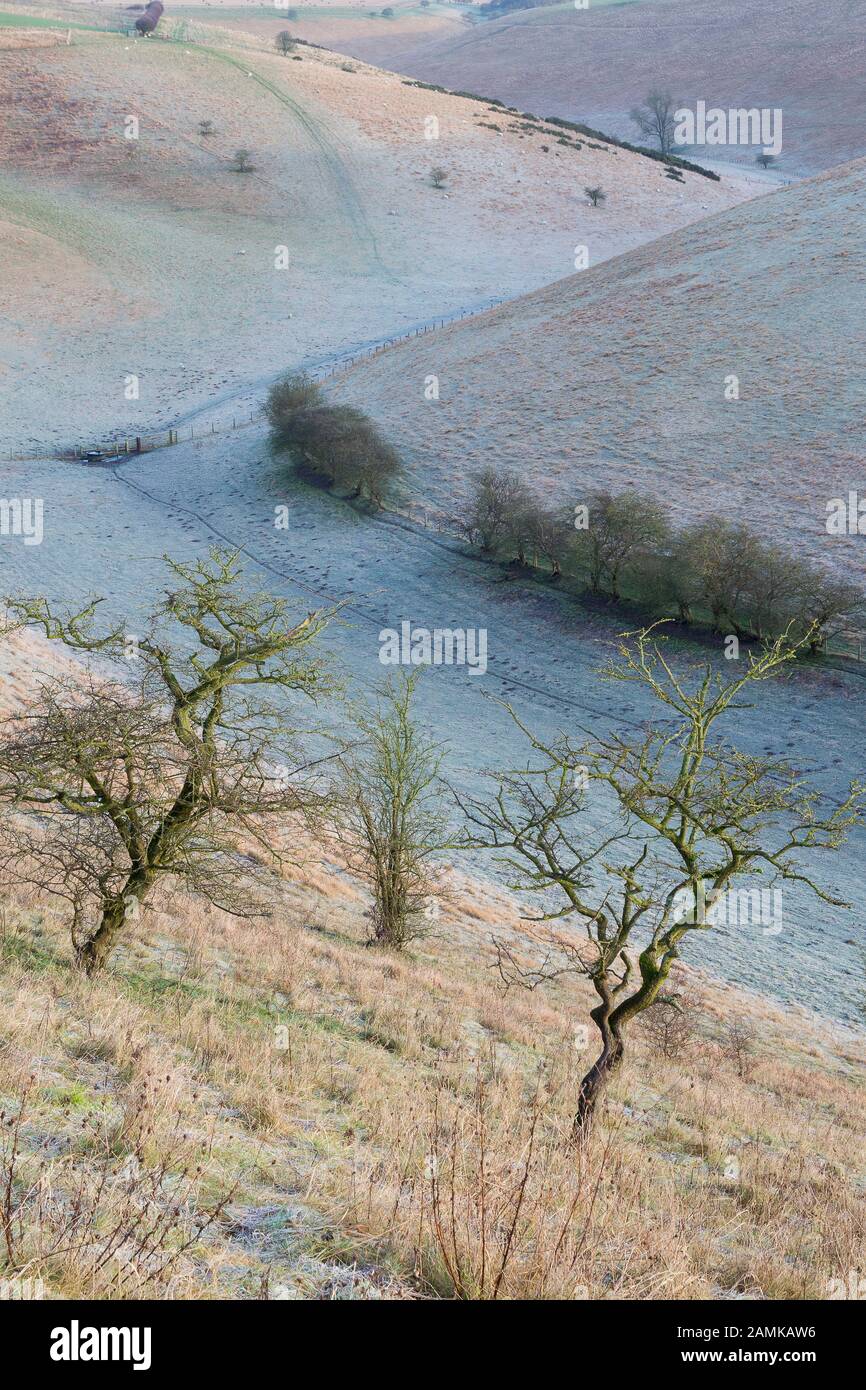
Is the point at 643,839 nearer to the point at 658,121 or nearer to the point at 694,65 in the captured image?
the point at 658,121

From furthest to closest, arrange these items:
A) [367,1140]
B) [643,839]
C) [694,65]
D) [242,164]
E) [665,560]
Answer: [694,65]
[242,164]
[665,560]
[643,839]
[367,1140]

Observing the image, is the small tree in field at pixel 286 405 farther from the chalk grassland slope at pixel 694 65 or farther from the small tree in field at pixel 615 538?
the chalk grassland slope at pixel 694 65

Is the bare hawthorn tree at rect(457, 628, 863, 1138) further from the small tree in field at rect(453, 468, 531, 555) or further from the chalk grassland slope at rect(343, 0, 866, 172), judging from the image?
the chalk grassland slope at rect(343, 0, 866, 172)

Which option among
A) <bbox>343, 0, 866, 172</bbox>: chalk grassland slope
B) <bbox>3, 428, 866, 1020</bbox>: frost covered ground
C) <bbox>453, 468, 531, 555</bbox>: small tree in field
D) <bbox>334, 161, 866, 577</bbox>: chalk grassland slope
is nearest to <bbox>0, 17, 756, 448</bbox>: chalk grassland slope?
<bbox>3, 428, 866, 1020</bbox>: frost covered ground

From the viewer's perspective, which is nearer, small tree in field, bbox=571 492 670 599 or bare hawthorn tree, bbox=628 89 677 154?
small tree in field, bbox=571 492 670 599

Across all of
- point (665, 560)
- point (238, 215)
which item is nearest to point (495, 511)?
point (665, 560)
